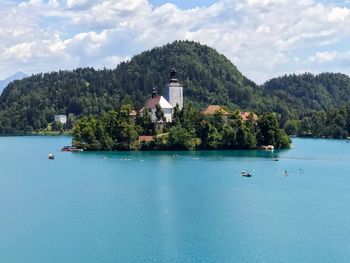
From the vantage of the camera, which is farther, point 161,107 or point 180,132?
point 161,107

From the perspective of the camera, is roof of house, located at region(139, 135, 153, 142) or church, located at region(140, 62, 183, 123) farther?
church, located at region(140, 62, 183, 123)

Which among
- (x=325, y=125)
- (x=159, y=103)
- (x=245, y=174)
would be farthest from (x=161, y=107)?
(x=325, y=125)

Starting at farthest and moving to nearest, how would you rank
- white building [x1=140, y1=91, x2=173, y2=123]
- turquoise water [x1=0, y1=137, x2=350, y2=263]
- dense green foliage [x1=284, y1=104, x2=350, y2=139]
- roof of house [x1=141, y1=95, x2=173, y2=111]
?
dense green foliage [x1=284, y1=104, x2=350, y2=139] → roof of house [x1=141, y1=95, x2=173, y2=111] → white building [x1=140, y1=91, x2=173, y2=123] → turquoise water [x1=0, y1=137, x2=350, y2=263]

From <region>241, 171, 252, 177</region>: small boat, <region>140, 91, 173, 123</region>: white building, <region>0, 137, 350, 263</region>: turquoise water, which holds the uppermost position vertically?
<region>140, 91, 173, 123</region>: white building

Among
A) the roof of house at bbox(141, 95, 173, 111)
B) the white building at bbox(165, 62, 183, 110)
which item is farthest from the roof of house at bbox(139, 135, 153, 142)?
the white building at bbox(165, 62, 183, 110)

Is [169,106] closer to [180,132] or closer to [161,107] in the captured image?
[161,107]

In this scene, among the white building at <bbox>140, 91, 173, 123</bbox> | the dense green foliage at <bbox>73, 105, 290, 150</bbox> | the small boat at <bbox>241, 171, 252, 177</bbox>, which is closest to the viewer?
the small boat at <bbox>241, 171, 252, 177</bbox>

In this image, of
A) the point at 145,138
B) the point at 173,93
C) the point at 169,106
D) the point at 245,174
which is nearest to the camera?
the point at 245,174

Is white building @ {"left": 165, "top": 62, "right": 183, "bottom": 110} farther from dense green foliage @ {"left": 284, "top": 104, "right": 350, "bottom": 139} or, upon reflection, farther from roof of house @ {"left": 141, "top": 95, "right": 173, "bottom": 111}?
dense green foliage @ {"left": 284, "top": 104, "right": 350, "bottom": 139}
